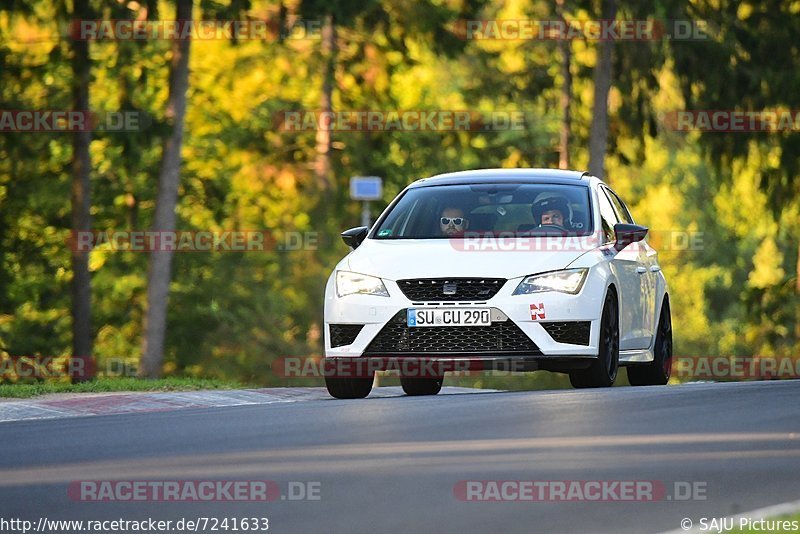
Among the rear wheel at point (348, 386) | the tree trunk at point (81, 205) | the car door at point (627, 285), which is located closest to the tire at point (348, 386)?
the rear wheel at point (348, 386)

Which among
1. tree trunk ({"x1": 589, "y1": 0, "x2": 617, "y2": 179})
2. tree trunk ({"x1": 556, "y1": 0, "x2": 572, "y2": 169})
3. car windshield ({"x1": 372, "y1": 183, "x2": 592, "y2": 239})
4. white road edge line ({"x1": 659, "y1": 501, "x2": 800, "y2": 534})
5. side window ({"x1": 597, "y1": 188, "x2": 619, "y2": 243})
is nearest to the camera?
white road edge line ({"x1": 659, "y1": 501, "x2": 800, "y2": 534})

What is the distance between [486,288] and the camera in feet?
49.2

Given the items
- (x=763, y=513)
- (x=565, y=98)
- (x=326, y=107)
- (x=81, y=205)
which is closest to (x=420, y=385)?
(x=763, y=513)

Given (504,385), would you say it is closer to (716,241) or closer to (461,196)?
(461,196)

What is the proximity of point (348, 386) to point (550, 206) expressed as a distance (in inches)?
89.3

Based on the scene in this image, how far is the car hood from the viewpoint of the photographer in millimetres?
15055

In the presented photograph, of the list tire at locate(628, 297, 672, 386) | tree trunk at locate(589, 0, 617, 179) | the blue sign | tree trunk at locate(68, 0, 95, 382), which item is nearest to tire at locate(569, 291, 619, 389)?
tire at locate(628, 297, 672, 386)

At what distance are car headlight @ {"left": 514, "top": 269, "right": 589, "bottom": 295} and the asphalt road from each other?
31.8 inches

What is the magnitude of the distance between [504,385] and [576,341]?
35.1 meters

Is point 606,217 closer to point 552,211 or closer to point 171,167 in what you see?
point 552,211

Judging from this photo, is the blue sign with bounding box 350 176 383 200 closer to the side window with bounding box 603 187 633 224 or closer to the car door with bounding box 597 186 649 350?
the side window with bounding box 603 187 633 224

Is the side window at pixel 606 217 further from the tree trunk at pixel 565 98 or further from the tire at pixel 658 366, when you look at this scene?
the tree trunk at pixel 565 98

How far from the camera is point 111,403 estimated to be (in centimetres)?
1570

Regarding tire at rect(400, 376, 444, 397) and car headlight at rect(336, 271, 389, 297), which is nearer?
car headlight at rect(336, 271, 389, 297)
